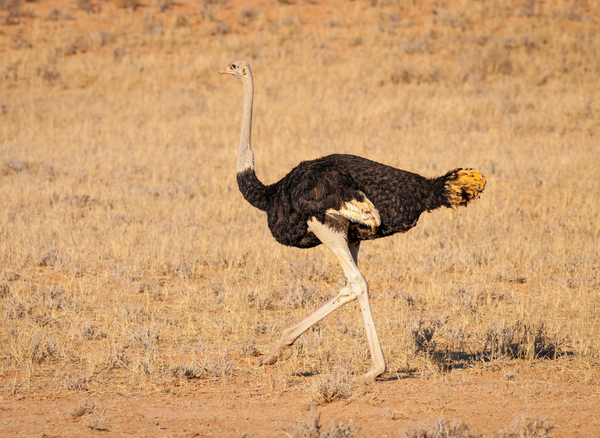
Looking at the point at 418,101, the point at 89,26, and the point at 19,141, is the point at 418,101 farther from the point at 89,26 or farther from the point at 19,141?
the point at 89,26

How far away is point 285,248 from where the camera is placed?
9227mm

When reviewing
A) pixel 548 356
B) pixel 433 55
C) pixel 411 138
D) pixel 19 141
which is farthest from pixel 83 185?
pixel 433 55

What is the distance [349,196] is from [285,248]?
4205 millimetres

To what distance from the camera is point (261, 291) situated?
7414 mm

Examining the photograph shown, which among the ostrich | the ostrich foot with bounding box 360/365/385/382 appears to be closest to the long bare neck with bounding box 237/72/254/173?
the ostrich

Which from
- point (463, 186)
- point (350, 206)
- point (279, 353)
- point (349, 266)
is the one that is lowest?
point (279, 353)

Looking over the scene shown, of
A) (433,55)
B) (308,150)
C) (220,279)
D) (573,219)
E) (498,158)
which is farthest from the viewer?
(433,55)

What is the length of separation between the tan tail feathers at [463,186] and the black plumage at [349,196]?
0.07ft

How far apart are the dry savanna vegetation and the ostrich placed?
1.68ft

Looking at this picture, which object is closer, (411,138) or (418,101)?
(411,138)

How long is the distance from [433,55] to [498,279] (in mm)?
14650

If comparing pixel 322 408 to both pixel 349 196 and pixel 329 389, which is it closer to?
pixel 329 389

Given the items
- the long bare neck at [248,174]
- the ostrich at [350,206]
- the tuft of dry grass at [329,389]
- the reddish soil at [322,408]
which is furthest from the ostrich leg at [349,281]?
the long bare neck at [248,174]

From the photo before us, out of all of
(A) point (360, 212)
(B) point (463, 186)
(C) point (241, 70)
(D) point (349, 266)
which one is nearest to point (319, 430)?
(D) point (349, 266)
